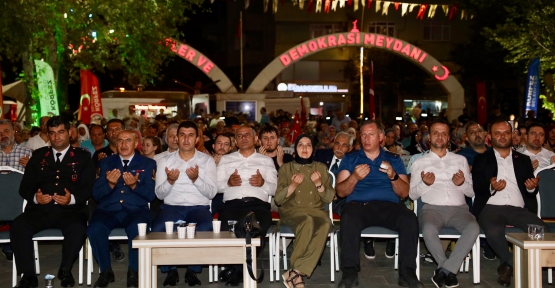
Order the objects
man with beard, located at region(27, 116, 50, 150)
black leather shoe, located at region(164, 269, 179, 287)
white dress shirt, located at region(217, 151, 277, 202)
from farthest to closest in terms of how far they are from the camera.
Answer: man with beard, located at region(27, 116, 50, 150), white dress shirt, located at region(217, 151, 277, 202), black leather shoe, located at region(164, 269, 179, 287)

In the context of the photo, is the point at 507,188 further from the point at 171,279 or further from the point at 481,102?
the point at 481,102

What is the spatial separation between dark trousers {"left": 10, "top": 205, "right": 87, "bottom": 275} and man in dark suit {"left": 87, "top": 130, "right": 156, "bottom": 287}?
0.58 feet

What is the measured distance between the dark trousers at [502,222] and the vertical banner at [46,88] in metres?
9.88

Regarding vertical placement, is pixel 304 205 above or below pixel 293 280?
above

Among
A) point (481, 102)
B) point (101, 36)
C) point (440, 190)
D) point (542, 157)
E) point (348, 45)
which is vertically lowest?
point (440, 190)

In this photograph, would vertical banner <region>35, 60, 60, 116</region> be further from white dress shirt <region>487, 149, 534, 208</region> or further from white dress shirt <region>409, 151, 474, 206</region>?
white dress shirt <region>487, 149, 534, 208</region>

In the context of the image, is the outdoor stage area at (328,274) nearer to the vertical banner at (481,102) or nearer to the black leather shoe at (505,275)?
the black leather shoe at (505,275)

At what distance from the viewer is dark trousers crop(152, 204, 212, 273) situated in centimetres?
676

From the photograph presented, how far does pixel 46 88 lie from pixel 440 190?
9822 millimetres

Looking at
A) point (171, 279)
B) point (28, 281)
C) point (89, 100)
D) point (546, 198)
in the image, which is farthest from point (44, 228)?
point (89, 100)

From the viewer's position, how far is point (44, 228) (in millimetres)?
6727

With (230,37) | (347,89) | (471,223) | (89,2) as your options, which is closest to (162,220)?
(471,223)

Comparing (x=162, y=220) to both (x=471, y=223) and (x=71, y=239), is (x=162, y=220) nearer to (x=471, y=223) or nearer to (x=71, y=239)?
(x=71, y=239)

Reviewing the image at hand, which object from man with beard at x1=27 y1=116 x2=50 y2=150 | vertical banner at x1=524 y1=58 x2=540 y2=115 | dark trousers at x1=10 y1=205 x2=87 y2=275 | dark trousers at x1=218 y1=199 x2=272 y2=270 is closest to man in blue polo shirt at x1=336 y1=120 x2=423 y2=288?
dark trousers at x1=218 y1=199 x2=272 y2=270
